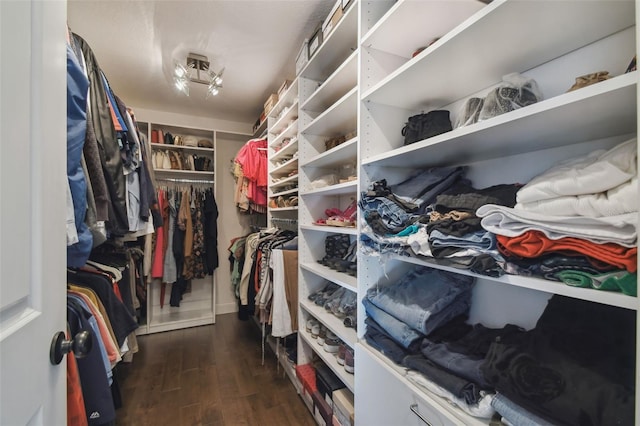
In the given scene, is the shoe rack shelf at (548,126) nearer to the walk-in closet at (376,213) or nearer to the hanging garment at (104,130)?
the walk-in closet at (376,213)

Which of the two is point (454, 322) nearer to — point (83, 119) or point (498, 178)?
point (498, 178)

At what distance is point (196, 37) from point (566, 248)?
2.20m

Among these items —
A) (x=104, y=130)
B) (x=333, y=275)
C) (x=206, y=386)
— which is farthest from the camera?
(x=206, y=386)

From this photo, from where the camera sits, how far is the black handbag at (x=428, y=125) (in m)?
0.96

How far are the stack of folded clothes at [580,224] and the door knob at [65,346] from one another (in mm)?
986

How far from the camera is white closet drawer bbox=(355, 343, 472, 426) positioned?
74 centimetres

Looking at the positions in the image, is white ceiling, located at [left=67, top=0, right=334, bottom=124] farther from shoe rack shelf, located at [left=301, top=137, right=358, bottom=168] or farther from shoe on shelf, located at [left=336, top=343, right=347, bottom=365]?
shoe on shelf, located at [left=336, top=343, right=347, bottom=365]

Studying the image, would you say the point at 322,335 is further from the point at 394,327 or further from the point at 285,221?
the point at 285,221

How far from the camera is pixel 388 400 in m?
0.91

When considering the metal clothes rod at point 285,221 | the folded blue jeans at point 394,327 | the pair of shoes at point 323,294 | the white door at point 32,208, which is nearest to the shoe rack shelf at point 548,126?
the folded blue jeans at point 394,327

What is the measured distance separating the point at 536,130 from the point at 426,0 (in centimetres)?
53

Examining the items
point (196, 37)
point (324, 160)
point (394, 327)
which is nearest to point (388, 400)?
point (394, 327)

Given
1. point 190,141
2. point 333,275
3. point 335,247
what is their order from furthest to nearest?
point 190,141 → point 335,247 → point 333,275

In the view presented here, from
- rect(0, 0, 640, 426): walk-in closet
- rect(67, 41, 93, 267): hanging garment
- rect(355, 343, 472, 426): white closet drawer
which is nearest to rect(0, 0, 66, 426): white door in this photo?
rect(0, 0, 640, 426): walk-in closet
